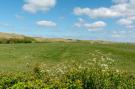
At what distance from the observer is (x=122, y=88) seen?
67.9ft

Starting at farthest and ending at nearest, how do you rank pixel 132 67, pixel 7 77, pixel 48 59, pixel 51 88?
1. pixel 48 59
2. pixel 132 67
3. pixel 7 77
4. pixel 51 88

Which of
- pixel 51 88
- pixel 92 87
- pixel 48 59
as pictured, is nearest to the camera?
pixel 51 88

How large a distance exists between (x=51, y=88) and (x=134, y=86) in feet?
18.5

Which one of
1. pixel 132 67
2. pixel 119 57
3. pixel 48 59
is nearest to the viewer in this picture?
pixel 132 67

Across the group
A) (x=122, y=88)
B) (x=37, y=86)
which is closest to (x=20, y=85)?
(x=37, y=86)

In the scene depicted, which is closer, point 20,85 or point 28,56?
point 20,85

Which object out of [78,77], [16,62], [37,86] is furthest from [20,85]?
[16,62]

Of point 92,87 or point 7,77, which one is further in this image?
point 92,87

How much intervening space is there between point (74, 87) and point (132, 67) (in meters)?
24.8

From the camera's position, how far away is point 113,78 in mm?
21812

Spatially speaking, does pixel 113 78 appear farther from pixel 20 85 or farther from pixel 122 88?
pixel 20 85

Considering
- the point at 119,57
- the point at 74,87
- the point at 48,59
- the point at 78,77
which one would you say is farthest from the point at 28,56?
the point at 74,87

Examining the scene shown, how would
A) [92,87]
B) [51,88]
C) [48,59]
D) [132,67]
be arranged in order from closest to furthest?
[51,88]
[92,87]
[132,67]
[48,59]

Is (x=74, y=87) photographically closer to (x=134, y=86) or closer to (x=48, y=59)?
(x=134, y=86)
